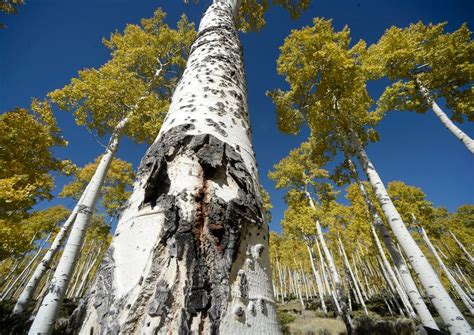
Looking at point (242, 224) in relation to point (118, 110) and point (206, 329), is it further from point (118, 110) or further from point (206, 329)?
point (118, 110)

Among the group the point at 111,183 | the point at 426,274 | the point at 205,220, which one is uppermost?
the point at 111,183

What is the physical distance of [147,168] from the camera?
0.93 metres

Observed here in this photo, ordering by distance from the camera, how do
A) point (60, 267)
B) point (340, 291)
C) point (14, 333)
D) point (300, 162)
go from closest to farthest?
1. point (60, 267)
2. point (14, 333)
3. point (340, 291)
4. point (300, 162)

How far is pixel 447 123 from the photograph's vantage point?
24.2ft

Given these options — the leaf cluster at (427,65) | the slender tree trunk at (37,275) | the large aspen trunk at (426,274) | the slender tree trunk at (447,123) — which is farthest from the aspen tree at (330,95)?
the slender tree trunk at (37,275)

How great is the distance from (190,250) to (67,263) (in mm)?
5105

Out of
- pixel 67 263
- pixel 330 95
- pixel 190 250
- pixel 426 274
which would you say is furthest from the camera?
pixel 330 95

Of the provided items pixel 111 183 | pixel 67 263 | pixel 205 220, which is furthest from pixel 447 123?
pixel 111 183

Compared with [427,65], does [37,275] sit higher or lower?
lower

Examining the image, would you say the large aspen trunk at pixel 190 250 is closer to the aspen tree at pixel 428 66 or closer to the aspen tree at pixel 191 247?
the aspen tree at pixel 191 247

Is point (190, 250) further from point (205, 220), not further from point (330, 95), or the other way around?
point (330, 95)

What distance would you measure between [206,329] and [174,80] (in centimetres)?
1124

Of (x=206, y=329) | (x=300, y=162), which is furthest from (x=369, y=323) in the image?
(x=206, y=329)

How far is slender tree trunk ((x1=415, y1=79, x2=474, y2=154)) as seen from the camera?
661 cm
